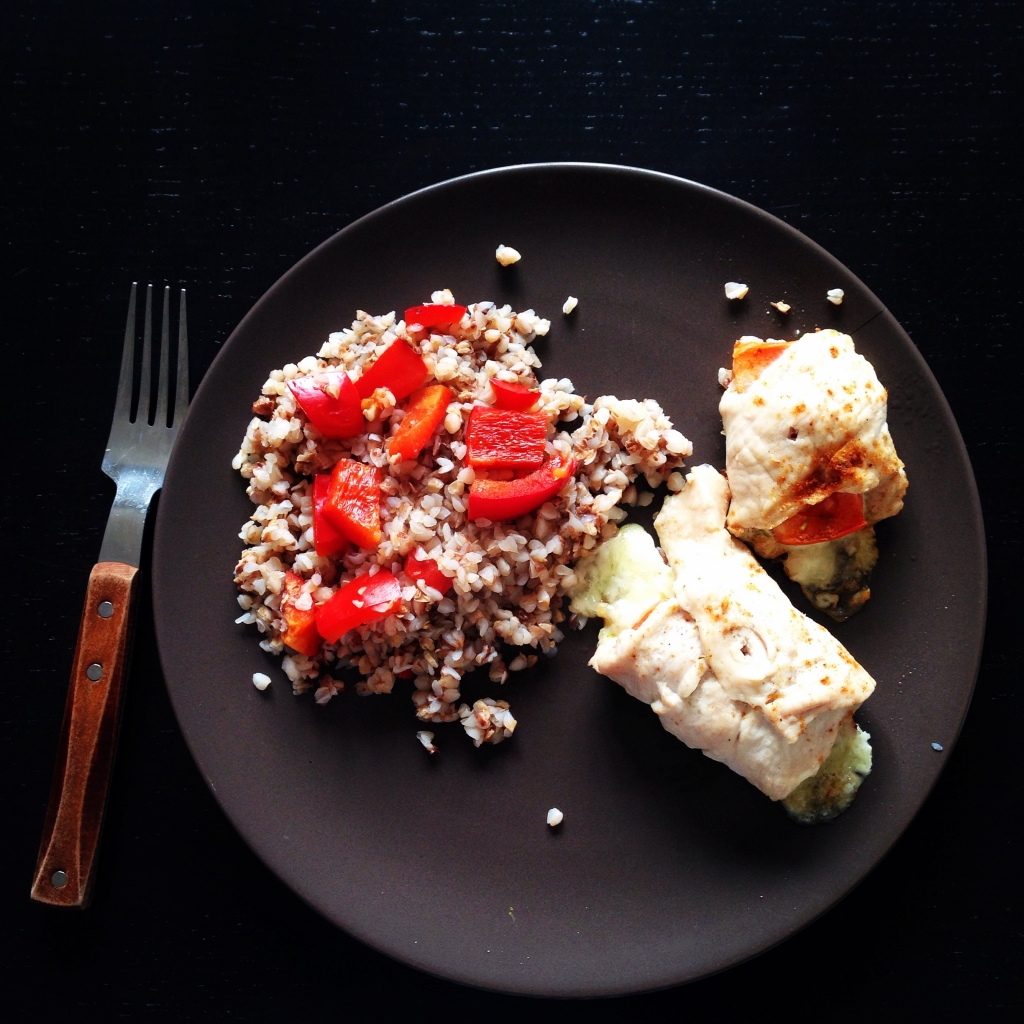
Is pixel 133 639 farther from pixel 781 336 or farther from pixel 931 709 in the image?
pixel 931 709

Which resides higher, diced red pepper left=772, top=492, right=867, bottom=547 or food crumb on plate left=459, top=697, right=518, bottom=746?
diced red pepper left=772, top=492, right=867, bottom=547

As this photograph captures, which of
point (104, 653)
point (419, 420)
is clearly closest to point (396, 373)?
point (419, 420)

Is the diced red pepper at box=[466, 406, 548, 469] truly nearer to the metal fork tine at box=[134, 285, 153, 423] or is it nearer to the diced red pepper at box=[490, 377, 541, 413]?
the diced red pepper at box=[490, 377, 541, 413]

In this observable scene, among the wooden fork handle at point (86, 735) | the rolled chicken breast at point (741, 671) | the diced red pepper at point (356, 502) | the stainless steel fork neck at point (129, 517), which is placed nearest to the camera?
the rolled chicken breast at point (741, 671)

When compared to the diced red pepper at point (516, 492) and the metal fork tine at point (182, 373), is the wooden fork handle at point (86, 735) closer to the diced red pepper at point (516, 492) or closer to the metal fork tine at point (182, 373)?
the metal fork tine at point (182, 373)

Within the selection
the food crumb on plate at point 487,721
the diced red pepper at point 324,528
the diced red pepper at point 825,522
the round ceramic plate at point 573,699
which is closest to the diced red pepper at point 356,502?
the diced red pepper at point 324,528

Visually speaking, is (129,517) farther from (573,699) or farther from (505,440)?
(573,699)

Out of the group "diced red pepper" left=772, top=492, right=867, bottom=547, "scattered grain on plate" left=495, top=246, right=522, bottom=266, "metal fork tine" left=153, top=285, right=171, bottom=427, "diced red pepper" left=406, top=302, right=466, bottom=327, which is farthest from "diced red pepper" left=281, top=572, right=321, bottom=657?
"diced red pepper" left=772, top=492, right=867, bottom=547
